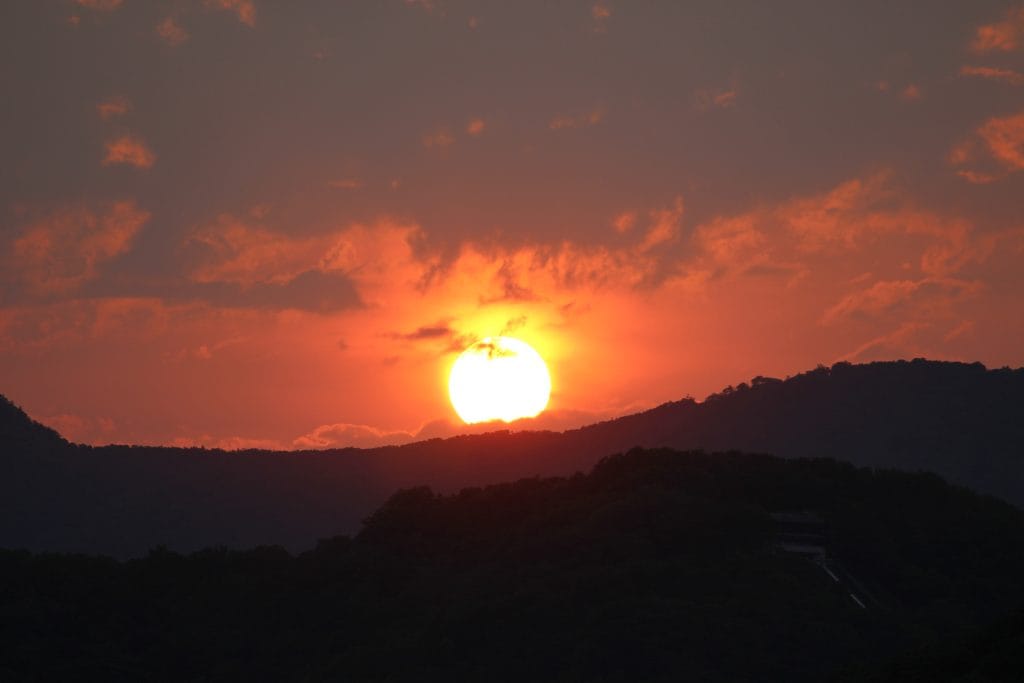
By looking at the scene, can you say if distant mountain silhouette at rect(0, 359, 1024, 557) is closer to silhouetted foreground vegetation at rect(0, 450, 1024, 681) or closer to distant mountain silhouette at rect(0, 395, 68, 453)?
distant mountain silhouette at rect(0, 395, 68, 453)

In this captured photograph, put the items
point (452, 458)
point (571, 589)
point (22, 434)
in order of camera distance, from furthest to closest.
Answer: point (22, 434)
point (452, 458)
point (571, 589)

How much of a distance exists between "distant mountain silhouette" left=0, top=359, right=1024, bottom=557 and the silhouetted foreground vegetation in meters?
62.2

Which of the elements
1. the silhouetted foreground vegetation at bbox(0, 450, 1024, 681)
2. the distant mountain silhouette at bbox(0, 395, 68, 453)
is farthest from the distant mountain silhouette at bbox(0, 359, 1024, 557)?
the silhouetted foreground vegetation at bbox(0, 450, 1024, 681)

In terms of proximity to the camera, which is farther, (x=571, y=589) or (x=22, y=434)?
(x=22, y=434)

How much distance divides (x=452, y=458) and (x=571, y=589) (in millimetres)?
82255

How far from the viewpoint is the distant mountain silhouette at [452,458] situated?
5699 inches

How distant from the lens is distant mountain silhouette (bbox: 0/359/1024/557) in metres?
145

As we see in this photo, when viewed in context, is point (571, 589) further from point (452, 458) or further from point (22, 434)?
point (22, 434)

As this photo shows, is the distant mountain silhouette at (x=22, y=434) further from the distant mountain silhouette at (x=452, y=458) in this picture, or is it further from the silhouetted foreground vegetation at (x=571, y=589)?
the silhouetted foreground vegetation at (x=571, y=589)

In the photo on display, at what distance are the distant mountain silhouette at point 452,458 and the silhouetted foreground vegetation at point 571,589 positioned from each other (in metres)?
62.2

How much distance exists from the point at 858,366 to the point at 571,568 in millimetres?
109375

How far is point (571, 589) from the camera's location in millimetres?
66812

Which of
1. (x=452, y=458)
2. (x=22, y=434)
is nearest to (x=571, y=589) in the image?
(x=452, y=458)

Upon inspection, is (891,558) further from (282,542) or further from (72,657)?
(282,542)
